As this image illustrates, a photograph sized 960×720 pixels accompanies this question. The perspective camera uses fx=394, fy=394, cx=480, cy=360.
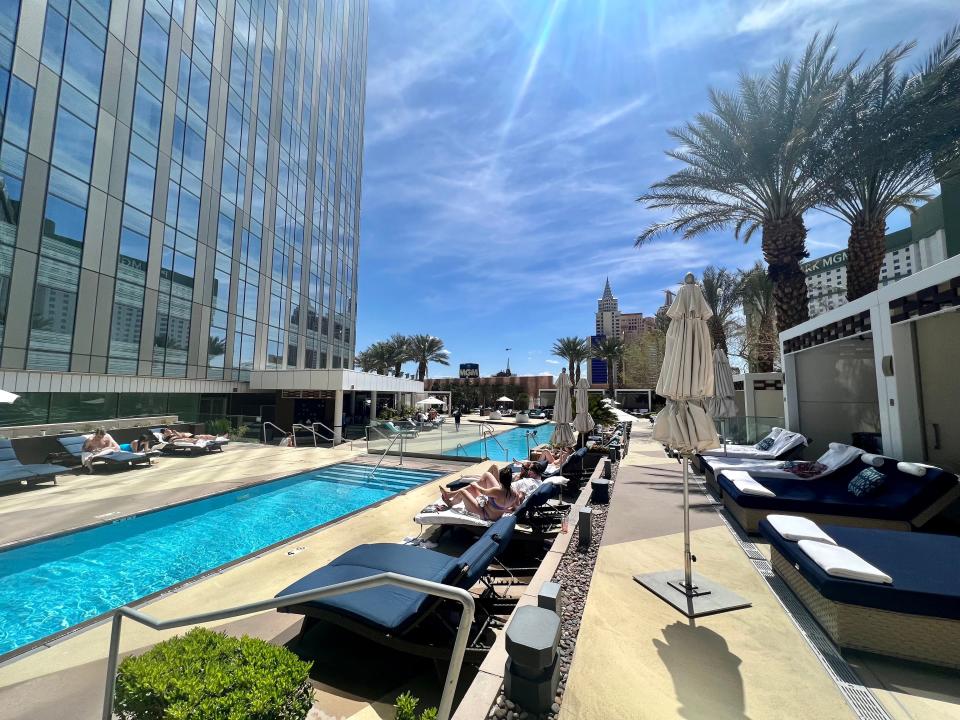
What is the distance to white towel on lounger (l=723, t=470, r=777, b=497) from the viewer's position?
16.8 feet

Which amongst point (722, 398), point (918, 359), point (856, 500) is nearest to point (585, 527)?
point (856, 500)

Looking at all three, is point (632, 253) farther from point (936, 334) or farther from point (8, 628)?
point (8, 628)

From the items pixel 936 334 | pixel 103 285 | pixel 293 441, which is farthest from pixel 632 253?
pixel 103 285

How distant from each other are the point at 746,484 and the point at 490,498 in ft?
11.9

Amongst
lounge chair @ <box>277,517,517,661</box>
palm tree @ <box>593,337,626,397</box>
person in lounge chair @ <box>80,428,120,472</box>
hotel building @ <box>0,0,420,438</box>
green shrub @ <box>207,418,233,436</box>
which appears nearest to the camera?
lounge chair @ <box>277,517,517,661</box>

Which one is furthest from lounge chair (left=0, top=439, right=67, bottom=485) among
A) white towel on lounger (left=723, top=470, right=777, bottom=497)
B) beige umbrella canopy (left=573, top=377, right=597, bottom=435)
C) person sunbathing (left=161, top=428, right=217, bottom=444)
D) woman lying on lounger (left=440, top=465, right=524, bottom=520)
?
white towel on lounger (left=723, top=470, right=777, bottom=497)

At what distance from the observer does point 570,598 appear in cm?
366

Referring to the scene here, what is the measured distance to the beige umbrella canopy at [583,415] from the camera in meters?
11.6

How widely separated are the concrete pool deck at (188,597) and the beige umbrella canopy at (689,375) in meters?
3.21

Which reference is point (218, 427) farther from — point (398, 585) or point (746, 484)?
point (746, 484)

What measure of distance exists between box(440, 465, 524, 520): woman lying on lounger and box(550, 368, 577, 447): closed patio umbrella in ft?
17.8

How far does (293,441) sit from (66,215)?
431 inches

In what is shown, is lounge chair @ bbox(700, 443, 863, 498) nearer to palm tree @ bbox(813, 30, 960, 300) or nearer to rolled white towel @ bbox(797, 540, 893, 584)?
rolled white towel @ bbox(797, 540, 893, 584)

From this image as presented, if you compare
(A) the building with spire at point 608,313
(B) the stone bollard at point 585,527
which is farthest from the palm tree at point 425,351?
(A) the building with spire at point 608,313
